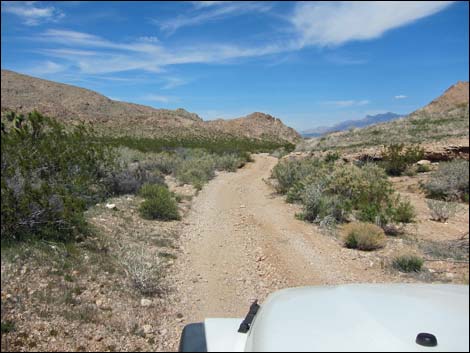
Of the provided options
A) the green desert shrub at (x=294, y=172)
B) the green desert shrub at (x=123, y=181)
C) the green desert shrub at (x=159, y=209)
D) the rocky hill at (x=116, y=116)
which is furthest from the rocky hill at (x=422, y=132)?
the rocky hill at (x=116, y=116)

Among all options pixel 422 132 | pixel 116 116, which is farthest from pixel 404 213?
pixel 116 116

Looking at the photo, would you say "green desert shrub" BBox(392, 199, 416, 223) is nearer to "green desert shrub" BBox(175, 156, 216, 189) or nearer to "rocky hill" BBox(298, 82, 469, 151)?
"rocky hill" BBox(298, 82, 469, 151)

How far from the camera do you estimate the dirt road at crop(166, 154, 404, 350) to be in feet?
13.1

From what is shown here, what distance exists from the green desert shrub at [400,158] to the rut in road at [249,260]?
3.82 feet

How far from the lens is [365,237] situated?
5.01 metres

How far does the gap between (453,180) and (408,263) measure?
2.35 ft

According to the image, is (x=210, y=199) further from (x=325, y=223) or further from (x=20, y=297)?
(x=20, y=297)

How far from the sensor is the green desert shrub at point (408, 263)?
2.88m


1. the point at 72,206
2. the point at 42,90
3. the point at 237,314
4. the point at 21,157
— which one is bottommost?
the point at 237,314

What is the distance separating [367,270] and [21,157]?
3.88 metres

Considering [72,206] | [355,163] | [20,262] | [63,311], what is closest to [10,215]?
[20,262]

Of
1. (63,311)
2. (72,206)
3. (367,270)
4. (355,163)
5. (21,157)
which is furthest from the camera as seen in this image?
(355,163)

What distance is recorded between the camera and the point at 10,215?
4312 mm

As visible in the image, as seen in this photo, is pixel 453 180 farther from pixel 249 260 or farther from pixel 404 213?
pixel 249 260
